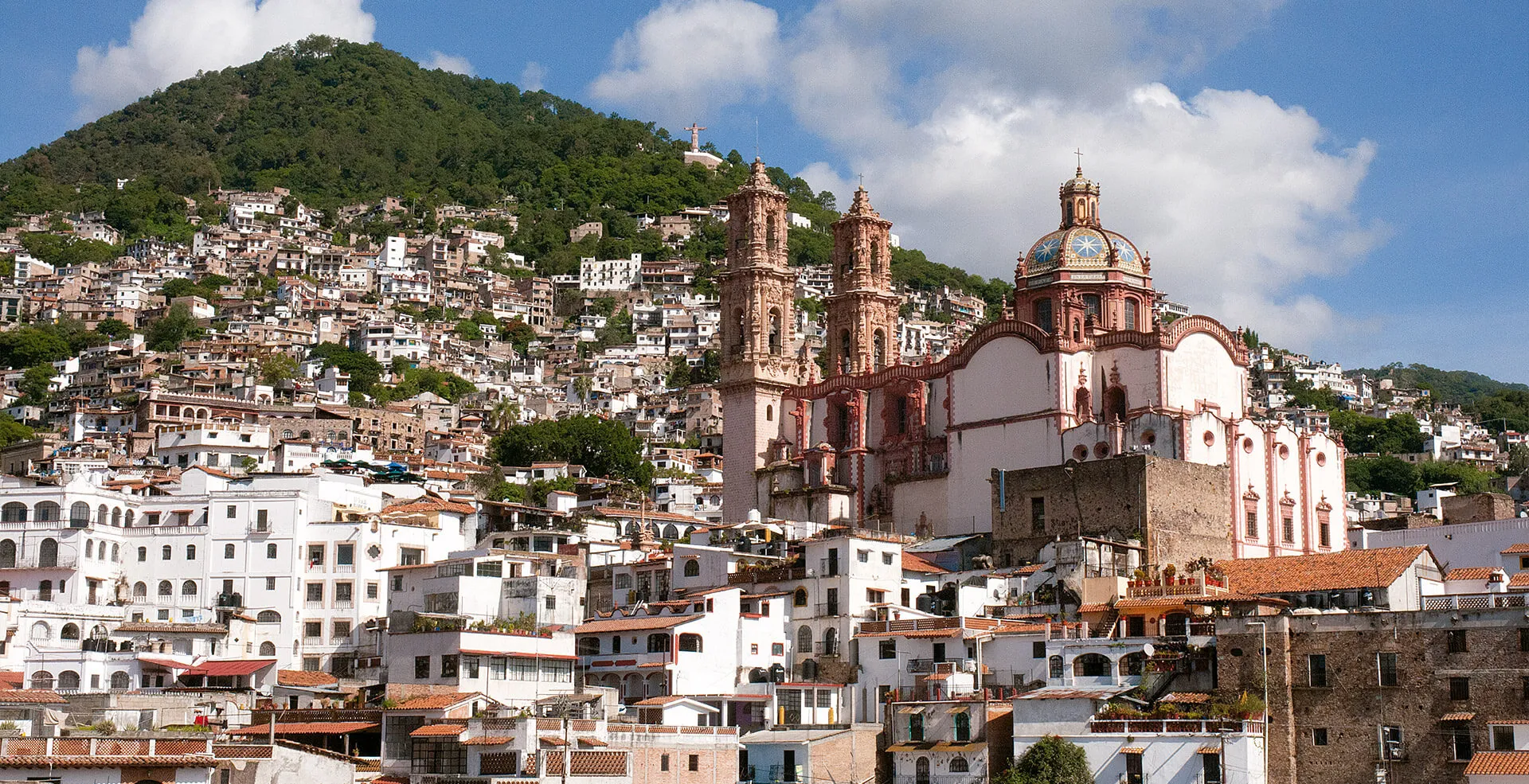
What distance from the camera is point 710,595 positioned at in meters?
53.8

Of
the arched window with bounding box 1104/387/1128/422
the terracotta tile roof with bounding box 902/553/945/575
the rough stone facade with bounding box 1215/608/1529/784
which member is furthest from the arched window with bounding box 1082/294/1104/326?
the rough stone facade with bounding box 1215/608/1529/784

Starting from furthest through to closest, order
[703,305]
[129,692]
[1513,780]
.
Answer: [703,305], [129,692], [1513,780]

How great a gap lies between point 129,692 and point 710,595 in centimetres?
1529

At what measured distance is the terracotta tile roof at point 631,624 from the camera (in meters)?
52.9

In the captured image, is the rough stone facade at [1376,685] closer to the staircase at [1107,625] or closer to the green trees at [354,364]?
the staircase at [1107,625]

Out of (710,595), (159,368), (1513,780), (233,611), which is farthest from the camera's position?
(159,368)

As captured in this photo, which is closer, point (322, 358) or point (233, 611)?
point (233, 611)

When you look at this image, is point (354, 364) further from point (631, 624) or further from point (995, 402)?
point (631, 624)

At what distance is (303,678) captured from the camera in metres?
55.5

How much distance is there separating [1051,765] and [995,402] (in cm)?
2489

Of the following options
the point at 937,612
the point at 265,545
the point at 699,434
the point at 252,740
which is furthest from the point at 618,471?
the point at 252,740

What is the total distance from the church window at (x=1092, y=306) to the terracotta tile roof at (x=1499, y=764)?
31.6 m

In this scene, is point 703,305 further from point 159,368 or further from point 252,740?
point 252,740

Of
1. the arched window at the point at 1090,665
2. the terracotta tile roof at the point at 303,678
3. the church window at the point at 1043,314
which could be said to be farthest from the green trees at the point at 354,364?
the arched window at the point at 1090,665
